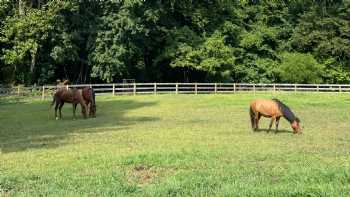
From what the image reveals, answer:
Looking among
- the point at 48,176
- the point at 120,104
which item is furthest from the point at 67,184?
the point at 120,104

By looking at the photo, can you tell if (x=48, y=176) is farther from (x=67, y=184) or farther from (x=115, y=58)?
(x=115, y=58)

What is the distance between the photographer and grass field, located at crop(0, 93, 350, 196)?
920cm

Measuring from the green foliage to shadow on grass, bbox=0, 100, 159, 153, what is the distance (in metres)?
24.3

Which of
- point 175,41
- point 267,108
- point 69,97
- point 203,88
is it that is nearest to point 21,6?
point 175,41

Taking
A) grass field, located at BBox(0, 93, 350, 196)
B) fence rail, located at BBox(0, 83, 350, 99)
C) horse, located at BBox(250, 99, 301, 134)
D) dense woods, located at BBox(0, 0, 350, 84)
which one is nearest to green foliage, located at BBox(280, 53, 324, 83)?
dense woods, located at BBox(0, 0, 350, 84)

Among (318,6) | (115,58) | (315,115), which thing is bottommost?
(315,115)

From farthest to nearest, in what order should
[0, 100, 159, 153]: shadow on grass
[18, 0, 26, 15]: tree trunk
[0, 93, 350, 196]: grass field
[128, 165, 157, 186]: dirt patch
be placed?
[18, 0, 26, 15]: tree trunk → [0, 100, 159, 153]: shadow on grass → [128, 165, 157, 186]: dirt patch → [0, 93, 350, 196]: grass field

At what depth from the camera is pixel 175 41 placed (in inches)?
2106

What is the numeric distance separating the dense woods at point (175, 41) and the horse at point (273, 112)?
29601mm

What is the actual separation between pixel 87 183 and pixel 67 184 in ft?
1.16

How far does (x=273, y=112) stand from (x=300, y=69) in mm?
35171

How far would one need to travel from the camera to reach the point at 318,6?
5881 centimetres

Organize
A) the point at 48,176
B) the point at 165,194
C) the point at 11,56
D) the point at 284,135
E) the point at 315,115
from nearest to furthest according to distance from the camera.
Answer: the point at 165,194 < the point at 48,176 < the point at 284,135 < the point at 315,115 < the point at 11,56

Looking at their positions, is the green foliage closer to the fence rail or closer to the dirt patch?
the fence rail
